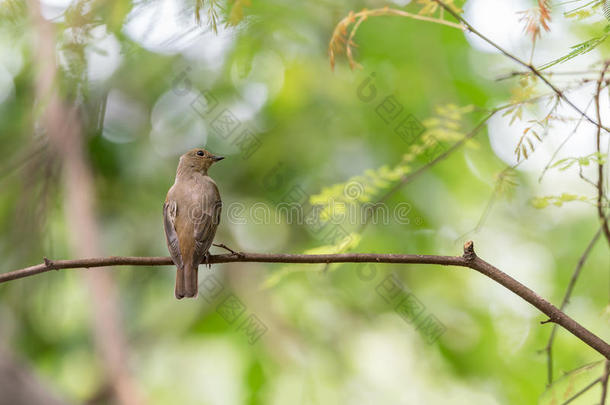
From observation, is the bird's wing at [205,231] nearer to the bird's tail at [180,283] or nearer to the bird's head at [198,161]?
the bird's tail at [180,283]

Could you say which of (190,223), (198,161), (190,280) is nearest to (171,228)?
(190,223)

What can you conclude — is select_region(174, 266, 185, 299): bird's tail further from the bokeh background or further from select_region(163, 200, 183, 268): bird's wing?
the bokeh background

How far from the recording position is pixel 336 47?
2.15 meters

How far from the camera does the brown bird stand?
3035mm

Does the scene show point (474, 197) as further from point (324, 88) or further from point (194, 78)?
point (194, 78)

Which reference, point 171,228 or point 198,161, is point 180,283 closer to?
point 171,228

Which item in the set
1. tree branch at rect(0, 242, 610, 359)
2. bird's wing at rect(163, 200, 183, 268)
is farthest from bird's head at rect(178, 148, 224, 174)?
tree branch at rect(0, 242, 610, 359)

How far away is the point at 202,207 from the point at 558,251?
327 centimetres

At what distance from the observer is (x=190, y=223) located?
3.25 meters

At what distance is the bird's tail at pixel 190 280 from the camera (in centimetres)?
294

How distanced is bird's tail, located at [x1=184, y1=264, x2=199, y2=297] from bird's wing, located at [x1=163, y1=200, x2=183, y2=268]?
62 millimetres

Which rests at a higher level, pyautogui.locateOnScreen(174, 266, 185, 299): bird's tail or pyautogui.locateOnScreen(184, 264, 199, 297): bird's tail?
pyautogui.locateOnScreen(184, 264, 199, 297): bird's tail

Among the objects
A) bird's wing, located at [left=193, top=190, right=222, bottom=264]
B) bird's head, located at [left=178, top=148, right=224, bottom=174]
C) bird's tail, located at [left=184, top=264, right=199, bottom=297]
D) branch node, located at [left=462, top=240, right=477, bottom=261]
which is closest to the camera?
branch node, located at [left=462, top=240, right=477, bottom=261]

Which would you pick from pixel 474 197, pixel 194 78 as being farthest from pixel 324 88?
pixel 474 197
